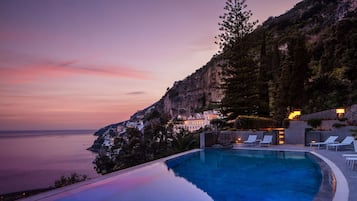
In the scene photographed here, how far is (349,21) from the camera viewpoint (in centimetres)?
2870

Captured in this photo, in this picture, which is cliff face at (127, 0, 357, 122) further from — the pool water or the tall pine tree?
the pool water

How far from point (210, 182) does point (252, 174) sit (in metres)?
1.36

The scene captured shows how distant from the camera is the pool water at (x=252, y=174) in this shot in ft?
17.8

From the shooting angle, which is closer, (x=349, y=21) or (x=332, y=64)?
(x=332, y=64)

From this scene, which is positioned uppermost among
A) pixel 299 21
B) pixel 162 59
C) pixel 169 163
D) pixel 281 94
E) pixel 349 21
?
pixel 299 21

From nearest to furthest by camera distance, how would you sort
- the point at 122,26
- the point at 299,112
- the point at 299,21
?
the point at 122,26
the point at 299,112
the point at 299,21

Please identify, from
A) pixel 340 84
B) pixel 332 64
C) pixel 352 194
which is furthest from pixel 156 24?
pixel 332 64

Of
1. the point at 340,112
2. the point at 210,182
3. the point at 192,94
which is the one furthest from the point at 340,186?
the point at 192,94

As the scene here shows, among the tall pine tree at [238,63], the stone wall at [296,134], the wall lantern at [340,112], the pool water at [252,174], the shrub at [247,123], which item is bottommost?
the pool water at [252,174]

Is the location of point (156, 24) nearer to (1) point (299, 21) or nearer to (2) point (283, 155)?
(2) point (283, 155)

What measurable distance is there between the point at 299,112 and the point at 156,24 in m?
10.2

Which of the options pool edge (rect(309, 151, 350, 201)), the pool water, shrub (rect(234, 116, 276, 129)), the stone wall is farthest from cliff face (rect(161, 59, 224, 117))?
pool edge (rect(309, 151, 350, 201))

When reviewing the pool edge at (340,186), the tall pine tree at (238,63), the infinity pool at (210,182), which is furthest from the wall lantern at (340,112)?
the pool edge at (340,186)

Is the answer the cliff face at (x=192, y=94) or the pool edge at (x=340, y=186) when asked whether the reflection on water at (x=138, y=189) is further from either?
the cliff face at (x=192, y=94)
